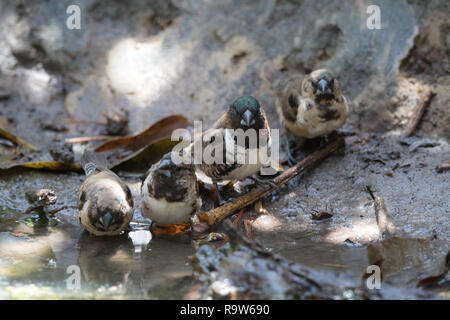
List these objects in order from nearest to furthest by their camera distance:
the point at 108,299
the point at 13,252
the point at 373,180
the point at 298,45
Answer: the point at 108,299, the point at 13,252, the point at 373,180, the point at 298,45

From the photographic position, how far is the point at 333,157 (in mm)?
5793

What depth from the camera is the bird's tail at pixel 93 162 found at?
5.38 meters

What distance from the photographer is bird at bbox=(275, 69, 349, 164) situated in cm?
554

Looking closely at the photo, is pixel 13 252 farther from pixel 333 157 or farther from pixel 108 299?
pixel 333 157

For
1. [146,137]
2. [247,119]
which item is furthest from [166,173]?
[146,137]

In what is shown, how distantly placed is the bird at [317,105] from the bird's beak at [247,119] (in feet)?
2.82

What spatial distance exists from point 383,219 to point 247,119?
57.0 inches

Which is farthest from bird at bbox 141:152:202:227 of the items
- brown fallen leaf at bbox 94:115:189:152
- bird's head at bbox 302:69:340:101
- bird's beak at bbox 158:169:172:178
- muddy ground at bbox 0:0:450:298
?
bird's head at bbox 302:69:340:101

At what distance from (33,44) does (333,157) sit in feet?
14.0

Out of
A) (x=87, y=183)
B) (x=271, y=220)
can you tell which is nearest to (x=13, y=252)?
(x=87, y=183)

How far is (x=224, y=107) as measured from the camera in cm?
666

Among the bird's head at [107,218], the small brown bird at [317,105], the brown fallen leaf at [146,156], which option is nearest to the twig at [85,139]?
the brown fallen leaf at [146,156]

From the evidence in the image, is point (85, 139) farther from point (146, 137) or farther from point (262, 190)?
point (262, 190)

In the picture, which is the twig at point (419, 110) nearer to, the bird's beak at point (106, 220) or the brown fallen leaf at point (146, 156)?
the brown fallen leaf at point (146, 156)
